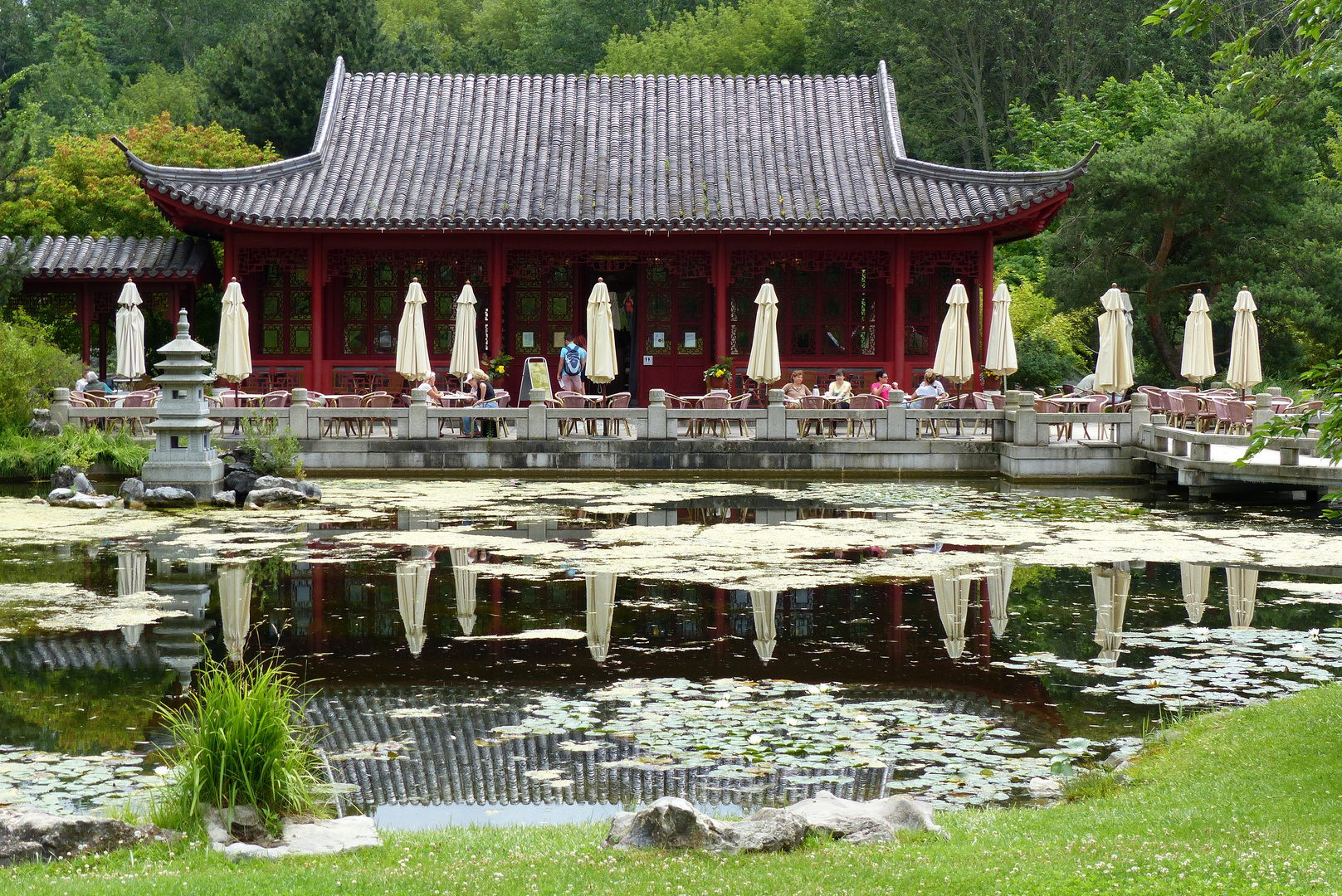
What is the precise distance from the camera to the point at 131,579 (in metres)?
12.3

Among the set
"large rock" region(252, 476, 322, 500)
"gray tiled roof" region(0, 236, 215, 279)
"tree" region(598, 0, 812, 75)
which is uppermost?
"tree" region(598, 0, 812, 75)

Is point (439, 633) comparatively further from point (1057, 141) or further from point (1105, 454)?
point (1057, 141)

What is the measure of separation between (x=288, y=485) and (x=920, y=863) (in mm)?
13300

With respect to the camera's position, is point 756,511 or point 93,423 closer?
point 756,511

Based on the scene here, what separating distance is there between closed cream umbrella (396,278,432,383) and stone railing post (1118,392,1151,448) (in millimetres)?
10220

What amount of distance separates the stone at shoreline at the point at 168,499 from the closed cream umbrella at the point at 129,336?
6.24 meters

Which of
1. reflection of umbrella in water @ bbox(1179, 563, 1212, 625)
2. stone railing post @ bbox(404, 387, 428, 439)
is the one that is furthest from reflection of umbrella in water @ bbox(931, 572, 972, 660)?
stone railing post @ bbox(404, 387, 428, 439)

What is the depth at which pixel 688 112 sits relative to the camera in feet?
94.3

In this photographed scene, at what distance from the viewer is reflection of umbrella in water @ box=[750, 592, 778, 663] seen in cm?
995

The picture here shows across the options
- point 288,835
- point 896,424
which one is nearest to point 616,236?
point 896,424

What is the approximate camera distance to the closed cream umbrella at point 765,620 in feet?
32.7

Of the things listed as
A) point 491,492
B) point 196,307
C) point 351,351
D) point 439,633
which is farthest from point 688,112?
point 439,633

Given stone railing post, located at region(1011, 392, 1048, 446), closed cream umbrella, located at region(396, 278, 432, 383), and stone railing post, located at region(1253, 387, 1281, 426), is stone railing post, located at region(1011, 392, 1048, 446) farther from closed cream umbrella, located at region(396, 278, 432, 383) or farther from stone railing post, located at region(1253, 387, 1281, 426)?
closed cream umbrella, located at region(396, 278, 432, 383)

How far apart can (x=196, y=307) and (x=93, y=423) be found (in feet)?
29.7
